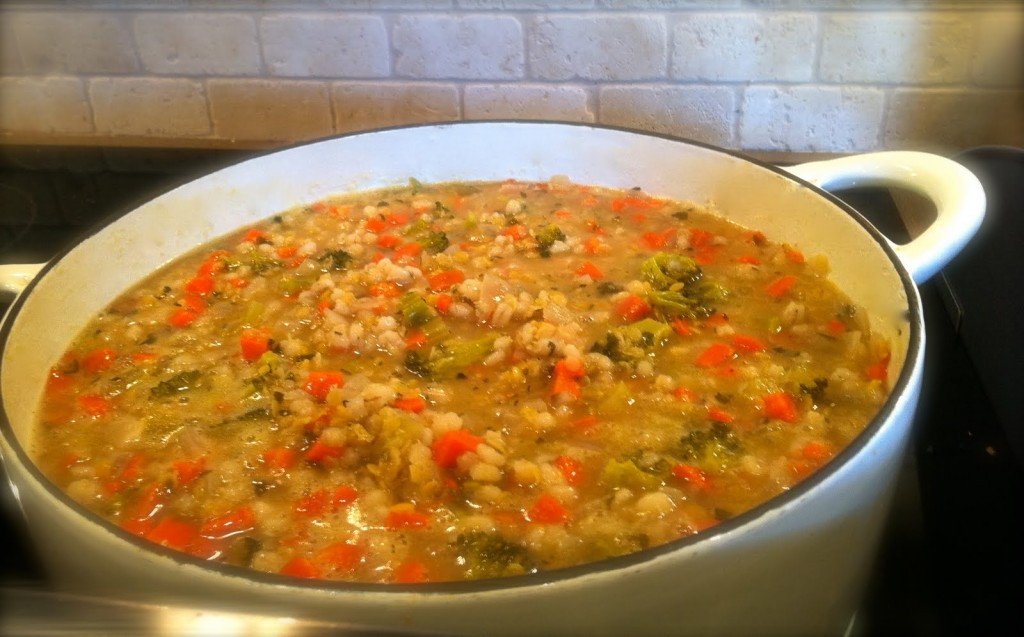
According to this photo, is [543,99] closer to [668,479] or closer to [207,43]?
[207,43]

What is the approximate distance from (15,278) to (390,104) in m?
1.39

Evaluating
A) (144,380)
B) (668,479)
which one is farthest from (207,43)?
(668,479)

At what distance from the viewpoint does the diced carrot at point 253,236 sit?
2.17 metres

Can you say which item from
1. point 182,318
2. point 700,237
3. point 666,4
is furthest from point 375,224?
point 666,4

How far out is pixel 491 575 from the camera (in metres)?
1.14

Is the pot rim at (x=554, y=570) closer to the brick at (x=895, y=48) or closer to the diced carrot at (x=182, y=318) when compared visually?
the diced carrot at (x=182, y=318)

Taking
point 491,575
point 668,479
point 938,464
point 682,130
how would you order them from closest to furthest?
point 491,575 → point 668,479 → point 938,464 → point 682,130

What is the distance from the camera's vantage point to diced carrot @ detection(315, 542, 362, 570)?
1.17 meters

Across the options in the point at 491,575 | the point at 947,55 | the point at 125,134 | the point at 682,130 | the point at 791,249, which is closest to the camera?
the point at 491,575

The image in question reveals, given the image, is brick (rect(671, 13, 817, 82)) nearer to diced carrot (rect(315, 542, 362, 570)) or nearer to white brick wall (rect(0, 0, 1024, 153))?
white brick wall (rect(0, 0, 1024, 153))

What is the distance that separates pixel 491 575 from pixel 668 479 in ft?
1.12

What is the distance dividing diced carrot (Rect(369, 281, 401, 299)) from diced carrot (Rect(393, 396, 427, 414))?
1.47 feet

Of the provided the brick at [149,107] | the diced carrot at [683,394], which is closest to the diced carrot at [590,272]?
the diced carrot at [683,394]

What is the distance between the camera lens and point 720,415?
1.45 metres
